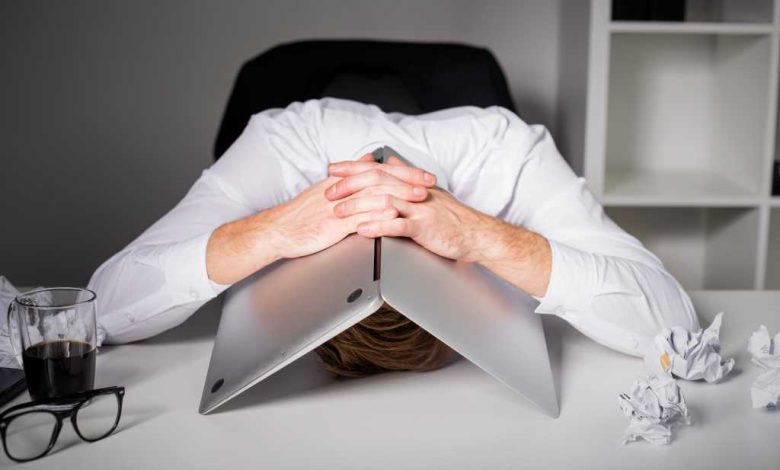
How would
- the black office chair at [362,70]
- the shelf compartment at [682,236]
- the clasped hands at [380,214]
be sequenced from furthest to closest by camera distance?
1. the shelf compartment at [682,236]
2. the black office chair at [362,70]
3. the clasped hands at [380,214]

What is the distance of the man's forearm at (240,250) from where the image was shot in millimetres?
1176

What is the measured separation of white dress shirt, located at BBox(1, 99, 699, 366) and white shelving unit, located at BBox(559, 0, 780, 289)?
92cm

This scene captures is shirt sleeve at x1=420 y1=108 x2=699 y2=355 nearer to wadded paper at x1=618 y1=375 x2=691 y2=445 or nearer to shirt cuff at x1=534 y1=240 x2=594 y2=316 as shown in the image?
shirt cuff at x1=534 y1=240 x2=594 y2=316

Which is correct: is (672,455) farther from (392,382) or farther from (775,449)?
(392,382)

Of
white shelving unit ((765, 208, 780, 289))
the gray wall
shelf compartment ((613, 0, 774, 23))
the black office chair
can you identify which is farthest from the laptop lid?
white shelving unit ((765, 208, 780, 289))

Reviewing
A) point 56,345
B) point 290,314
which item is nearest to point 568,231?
point 290,314

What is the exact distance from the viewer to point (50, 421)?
3.12ft

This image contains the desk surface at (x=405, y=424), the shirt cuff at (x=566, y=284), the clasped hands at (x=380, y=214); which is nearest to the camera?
the desk surface at (x=405, y=424)

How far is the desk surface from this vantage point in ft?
2.85

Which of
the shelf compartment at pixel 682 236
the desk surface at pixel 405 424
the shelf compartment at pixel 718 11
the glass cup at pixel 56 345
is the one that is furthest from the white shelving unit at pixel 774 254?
the glass cup at pixel 56 345

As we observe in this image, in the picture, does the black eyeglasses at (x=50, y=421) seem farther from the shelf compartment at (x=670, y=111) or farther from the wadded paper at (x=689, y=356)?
the shelf compartment at (x=670, y=111)

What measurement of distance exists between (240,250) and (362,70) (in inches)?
35.4

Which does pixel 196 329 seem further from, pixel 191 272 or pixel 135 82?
pixel 135 82

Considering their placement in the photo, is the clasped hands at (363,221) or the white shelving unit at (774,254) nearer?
Answer: the clasped hands at (363,221)
